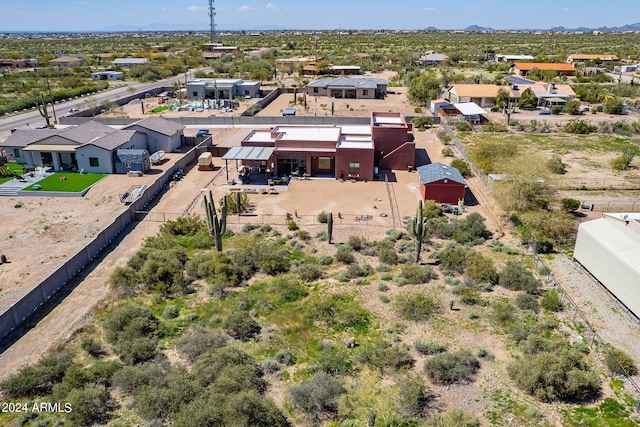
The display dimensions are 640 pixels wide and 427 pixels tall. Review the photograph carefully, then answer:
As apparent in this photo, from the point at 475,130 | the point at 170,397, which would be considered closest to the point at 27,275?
the point at 170,397

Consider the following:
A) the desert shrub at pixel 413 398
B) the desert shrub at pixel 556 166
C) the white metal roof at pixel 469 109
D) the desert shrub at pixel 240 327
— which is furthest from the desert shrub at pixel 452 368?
the white metal roof at pixel 469 109

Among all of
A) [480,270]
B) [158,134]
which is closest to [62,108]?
[158,134]

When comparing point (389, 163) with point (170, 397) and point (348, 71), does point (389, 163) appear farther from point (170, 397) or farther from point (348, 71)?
point (348, 71)

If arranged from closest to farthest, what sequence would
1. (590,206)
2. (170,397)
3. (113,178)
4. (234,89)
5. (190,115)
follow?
(170,397) → (590,206) → (113,178) → (190,115) → (234,89)

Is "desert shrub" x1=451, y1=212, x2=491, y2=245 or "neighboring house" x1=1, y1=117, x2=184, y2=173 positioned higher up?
"neighboring house" x1=1, y1=117, x2=184, y2=173

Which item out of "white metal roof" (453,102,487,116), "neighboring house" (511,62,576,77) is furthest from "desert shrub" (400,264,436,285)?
"neighboring house" (511,62,576,77)

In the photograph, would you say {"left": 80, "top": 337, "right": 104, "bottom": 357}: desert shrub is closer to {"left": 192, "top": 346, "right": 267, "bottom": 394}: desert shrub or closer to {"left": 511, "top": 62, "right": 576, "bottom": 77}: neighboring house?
{"left": 192, "top": 346, "right": 267, "bottom": 394}: desert shrub
